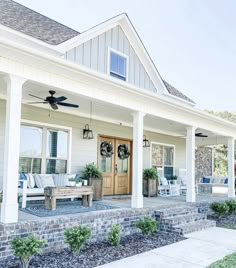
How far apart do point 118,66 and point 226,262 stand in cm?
659

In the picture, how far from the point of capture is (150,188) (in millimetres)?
10438

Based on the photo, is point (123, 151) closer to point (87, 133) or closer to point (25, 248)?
point (87, 133)

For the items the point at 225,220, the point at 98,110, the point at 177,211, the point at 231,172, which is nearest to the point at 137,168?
the point at 177,211

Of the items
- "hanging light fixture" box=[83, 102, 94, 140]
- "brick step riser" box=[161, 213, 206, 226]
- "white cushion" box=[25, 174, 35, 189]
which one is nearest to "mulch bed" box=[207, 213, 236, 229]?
"brick step riser" box=[161, 213, 206, 226]

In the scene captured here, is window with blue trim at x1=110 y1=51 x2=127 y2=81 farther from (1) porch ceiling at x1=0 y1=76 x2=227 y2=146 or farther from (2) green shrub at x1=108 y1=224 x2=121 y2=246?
(2) green shrub at x1=108 y1=224 x2=121 y2=246

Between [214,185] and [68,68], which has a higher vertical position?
[68,68]

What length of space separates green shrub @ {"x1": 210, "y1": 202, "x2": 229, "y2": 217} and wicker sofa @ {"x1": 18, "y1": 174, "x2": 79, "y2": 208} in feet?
13.9

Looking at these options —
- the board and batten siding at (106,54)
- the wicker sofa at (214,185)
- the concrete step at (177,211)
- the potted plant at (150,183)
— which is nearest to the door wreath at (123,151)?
the potted plant at (150,183)

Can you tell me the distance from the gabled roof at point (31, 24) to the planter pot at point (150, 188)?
5399 mm

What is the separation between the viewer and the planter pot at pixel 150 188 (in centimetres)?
1039

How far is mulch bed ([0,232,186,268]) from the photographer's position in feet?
15.5

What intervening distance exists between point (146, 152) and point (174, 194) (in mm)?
1915

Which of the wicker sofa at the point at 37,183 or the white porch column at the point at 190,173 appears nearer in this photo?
the wicker sofa at the point at 37,183

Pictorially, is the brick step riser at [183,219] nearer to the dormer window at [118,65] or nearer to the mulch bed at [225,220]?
the mulch bed at [225,220]
